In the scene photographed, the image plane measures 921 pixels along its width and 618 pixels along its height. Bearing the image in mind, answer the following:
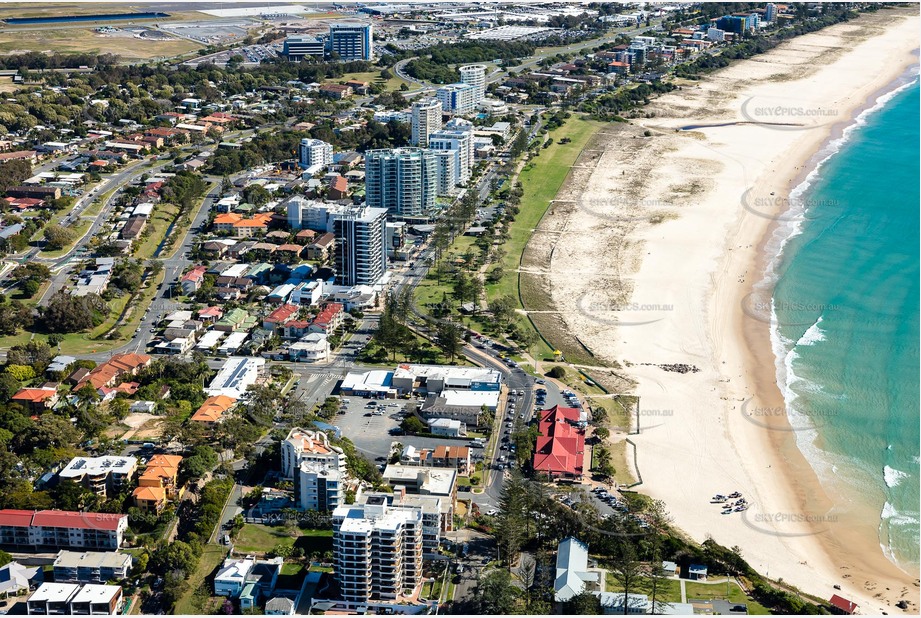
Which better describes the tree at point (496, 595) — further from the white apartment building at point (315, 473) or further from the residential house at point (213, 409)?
the residential house at point (213, 409)

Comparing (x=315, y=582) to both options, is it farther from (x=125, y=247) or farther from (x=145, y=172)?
(x=145, y=172)

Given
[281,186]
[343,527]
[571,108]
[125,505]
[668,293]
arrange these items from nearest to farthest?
[343,527], [125,505], [668,293], [281,186], [571,108]

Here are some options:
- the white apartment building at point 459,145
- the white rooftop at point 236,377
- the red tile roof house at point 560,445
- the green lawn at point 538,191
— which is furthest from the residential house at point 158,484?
the white apartment building at point 459,145

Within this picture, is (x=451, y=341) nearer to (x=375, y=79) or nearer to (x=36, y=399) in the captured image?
(x=36, y=399)

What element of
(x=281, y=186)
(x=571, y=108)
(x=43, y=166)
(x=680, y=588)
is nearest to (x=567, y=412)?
(x=680, y=588)

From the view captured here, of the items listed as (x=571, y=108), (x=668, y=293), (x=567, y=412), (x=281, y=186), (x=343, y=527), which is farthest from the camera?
(x=571, y=108)

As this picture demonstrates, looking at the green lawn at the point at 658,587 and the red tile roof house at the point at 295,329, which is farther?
the red tile roof house at the point at 295,329
